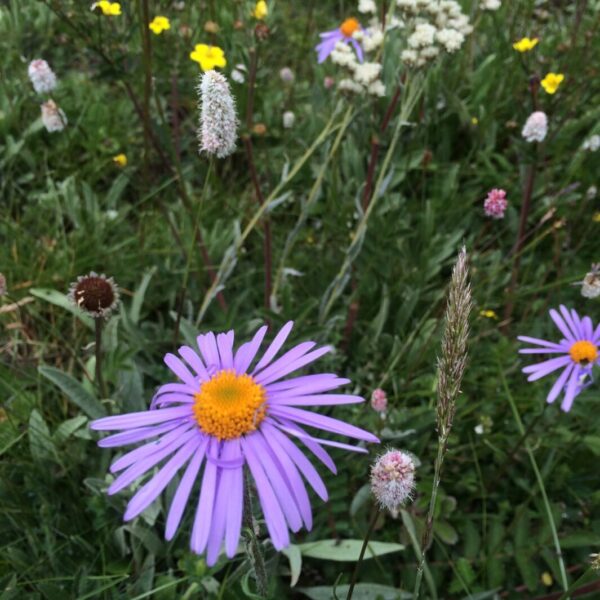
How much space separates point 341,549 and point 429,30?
1708mm

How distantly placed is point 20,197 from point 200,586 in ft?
7.73

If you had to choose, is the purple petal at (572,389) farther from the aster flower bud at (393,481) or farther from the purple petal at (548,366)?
the aster flower bud at (393,481)

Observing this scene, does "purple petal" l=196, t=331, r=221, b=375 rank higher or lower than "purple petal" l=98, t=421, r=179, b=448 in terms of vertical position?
higher

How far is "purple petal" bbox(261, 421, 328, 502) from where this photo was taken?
1.25 metres

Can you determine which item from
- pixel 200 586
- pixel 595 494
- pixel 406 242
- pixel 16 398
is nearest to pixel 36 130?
pixel 16 398

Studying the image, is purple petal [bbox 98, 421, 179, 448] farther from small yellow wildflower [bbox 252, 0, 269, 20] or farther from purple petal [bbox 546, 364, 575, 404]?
small yellow wildflower [bbox 252, 0, 269, 20]

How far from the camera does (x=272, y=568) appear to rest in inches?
74.9

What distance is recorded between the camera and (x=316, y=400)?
1.30 metres

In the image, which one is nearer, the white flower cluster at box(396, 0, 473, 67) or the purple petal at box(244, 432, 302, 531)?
the purple petal at box(244, 432, 302, 531)

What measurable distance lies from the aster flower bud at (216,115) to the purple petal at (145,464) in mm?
684

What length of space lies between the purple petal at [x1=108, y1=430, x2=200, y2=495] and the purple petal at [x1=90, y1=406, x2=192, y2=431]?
49 mm

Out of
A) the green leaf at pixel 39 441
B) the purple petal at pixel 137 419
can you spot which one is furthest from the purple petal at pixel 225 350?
the green leaf at pixel 39 441

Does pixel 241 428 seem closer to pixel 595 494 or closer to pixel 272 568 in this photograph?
pixel 272 568

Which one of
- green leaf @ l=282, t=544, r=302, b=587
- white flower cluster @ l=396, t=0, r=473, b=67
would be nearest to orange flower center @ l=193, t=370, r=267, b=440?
green leaf @ l=282, t=544, r=302, b=587
